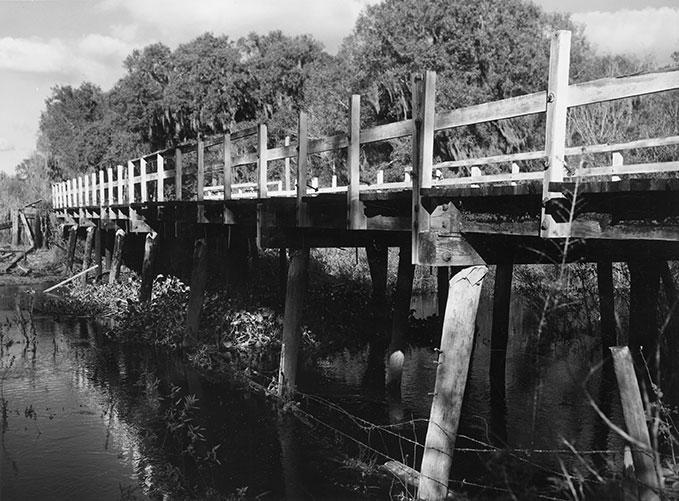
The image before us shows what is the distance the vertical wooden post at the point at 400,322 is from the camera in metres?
10.9

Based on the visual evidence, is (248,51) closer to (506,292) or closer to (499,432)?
(506,292)

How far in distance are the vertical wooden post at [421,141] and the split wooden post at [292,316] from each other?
343cm

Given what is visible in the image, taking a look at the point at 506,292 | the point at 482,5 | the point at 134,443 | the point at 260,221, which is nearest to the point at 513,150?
the point at 482,5

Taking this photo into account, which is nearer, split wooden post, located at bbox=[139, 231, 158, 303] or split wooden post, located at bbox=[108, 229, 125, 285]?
split wooden post, located at bbox=[139, 231, 158, 303]

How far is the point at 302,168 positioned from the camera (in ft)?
28.6

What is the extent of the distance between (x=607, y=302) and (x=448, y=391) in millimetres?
6729

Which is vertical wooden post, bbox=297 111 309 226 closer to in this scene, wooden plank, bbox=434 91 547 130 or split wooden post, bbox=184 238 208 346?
wooden plank, bbox=434 91 547 130

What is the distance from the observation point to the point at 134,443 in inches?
322

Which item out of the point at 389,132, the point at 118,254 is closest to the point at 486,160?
the point at 389,132

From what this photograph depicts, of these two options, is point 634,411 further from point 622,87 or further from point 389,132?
point 389,132

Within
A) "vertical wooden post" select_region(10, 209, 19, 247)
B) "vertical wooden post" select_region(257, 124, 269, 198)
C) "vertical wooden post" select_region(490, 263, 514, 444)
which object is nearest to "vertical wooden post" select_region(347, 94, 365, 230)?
"vertical wooden post" select_region(257, 124, 269, 198)

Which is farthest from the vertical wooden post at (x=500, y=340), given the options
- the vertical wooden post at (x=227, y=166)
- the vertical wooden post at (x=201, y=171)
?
the vertical wooden post at (x=201, y=171)

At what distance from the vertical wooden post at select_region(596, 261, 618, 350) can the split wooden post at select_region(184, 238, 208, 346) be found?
283 inches

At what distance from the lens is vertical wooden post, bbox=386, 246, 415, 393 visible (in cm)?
1085
